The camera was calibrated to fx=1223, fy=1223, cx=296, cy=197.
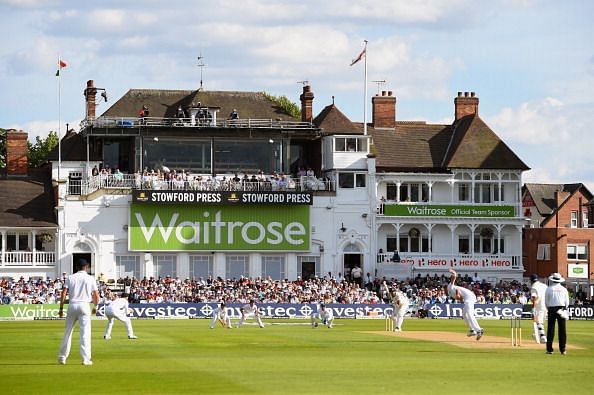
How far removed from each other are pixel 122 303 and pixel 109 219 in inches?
1292

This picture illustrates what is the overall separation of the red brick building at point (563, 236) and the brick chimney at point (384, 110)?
12.3 meters

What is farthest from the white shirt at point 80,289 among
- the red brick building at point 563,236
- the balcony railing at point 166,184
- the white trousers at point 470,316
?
the red brick building at point 563,236

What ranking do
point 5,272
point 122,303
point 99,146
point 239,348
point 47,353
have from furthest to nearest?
point 99,146 → point 5,272 → point 122,303 → point 239,348 → point 47,353

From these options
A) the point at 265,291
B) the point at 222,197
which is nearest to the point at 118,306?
the point at 265,291

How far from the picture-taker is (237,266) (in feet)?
221

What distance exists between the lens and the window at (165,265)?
66.1 metres

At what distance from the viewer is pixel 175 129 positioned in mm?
67812

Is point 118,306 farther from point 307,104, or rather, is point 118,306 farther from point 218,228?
point 307,104

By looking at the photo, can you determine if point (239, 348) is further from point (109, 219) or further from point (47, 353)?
point (109, 219)

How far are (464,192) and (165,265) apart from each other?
61.3 feet

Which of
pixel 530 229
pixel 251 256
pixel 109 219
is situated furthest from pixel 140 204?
pixel 530 229

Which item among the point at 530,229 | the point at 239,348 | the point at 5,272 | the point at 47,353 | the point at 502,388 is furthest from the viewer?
the point at 530,229

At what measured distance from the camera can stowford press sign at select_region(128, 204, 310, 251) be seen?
65.9 metres

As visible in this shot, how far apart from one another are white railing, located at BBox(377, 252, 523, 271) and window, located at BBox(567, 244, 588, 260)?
25.4 ft
